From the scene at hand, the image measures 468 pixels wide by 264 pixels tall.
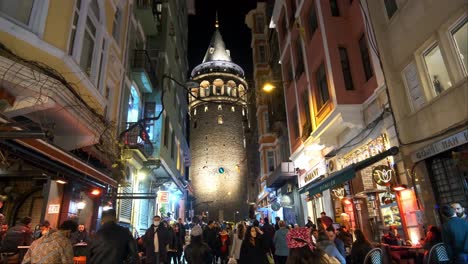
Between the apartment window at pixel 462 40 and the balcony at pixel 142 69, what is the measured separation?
11559 mm

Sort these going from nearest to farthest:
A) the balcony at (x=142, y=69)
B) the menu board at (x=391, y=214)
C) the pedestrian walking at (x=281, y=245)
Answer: the pedestrian walking at (x=281, y=245) < the menu board at (x=391, y=214) < the balcony at (x=142, y=69)

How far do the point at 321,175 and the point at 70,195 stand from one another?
9609mm

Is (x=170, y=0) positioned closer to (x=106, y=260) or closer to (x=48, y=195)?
(x=48, y=195)

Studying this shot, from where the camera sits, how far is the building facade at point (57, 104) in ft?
19.1

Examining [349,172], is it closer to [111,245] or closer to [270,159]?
[111,245]

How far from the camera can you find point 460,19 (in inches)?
256

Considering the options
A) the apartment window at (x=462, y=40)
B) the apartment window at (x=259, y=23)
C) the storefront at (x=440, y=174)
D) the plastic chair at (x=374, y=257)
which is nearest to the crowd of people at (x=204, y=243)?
the plastic chair at (x=374, y=257)

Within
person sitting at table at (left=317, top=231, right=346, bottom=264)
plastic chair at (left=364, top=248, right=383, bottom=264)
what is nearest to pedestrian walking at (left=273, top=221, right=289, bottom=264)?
plastic chair at (left=364, top=248, right=383, bottom=264)

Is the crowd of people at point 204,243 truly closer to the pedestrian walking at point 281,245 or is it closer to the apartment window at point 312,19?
the pedestrian walking at point 281,245

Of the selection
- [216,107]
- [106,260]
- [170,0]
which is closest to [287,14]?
[170,0]

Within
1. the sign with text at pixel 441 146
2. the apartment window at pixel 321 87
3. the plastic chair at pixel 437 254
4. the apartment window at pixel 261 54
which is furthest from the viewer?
the apartment window at pixel 261 54

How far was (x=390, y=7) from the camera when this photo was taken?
9125mm

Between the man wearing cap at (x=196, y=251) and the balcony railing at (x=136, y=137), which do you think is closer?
the man wearing cap at (x=196, y=251)

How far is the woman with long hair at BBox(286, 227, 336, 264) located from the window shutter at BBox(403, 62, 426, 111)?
6366mm
